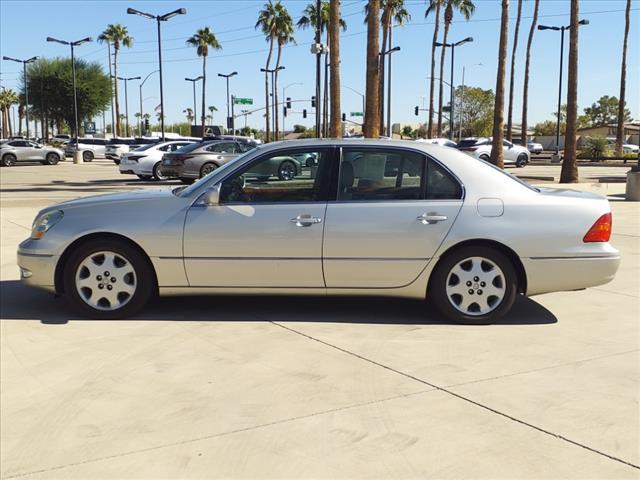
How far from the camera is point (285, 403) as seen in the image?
4031mm

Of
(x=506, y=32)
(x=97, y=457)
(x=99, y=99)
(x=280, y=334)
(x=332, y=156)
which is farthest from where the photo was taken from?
(x=99, y=99)

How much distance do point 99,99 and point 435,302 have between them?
75.2 meters

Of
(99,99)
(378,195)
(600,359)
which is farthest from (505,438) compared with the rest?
(99,99)

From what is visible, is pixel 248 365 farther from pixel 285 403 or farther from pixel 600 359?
pixel 600 359

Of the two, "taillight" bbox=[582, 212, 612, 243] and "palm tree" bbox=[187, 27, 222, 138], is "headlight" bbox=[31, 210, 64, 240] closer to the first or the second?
"taillight" bbox=[582, 212, 612, 243]

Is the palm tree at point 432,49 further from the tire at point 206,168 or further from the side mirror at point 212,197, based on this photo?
the side mirror at point 212,197

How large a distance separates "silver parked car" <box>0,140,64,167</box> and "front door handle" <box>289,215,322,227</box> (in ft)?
120

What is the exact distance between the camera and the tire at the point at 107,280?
574 centimetres

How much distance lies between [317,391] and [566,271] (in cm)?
257

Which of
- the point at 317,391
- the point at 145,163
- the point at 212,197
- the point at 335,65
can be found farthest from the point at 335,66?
the point at 317,391

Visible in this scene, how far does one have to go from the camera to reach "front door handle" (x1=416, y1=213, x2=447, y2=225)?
558 centimetres

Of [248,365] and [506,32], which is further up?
[506,32]

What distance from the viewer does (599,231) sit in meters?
5.69

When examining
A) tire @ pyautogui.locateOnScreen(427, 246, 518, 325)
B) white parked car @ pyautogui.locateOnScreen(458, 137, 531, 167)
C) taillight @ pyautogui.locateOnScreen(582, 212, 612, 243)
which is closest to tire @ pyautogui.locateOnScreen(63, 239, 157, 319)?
tire @ pyautogui.locateOnScreen(427, 246, 518, 325)
